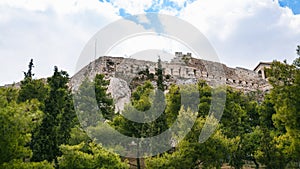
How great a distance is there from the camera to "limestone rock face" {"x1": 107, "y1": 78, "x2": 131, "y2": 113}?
3194 cm

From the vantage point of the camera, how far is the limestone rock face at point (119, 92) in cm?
3194

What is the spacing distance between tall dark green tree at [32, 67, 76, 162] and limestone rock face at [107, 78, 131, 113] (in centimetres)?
952

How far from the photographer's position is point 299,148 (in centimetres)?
1508

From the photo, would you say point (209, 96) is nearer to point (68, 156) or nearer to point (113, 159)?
point (113, 159)

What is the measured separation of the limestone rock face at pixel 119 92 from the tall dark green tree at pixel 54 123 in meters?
9.52

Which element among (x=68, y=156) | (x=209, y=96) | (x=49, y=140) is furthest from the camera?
(x=209, y=96)

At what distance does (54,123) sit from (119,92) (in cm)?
1515

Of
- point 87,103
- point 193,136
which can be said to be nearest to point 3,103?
point 193,136

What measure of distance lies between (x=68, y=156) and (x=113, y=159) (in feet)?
7.04

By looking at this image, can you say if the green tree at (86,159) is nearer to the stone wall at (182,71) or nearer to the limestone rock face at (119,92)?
the limestone rock face at (119,92)

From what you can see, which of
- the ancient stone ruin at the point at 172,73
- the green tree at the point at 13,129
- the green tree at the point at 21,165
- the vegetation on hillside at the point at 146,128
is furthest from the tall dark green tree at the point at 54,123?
the ancient stone ruin at the point at 172,73

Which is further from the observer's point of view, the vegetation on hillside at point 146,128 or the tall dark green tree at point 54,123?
the tall dark green tree at point 54,123

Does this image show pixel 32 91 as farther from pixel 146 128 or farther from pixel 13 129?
pixel 13 129

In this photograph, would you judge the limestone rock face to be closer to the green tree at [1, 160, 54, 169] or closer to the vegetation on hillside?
the vegetation on hillside
